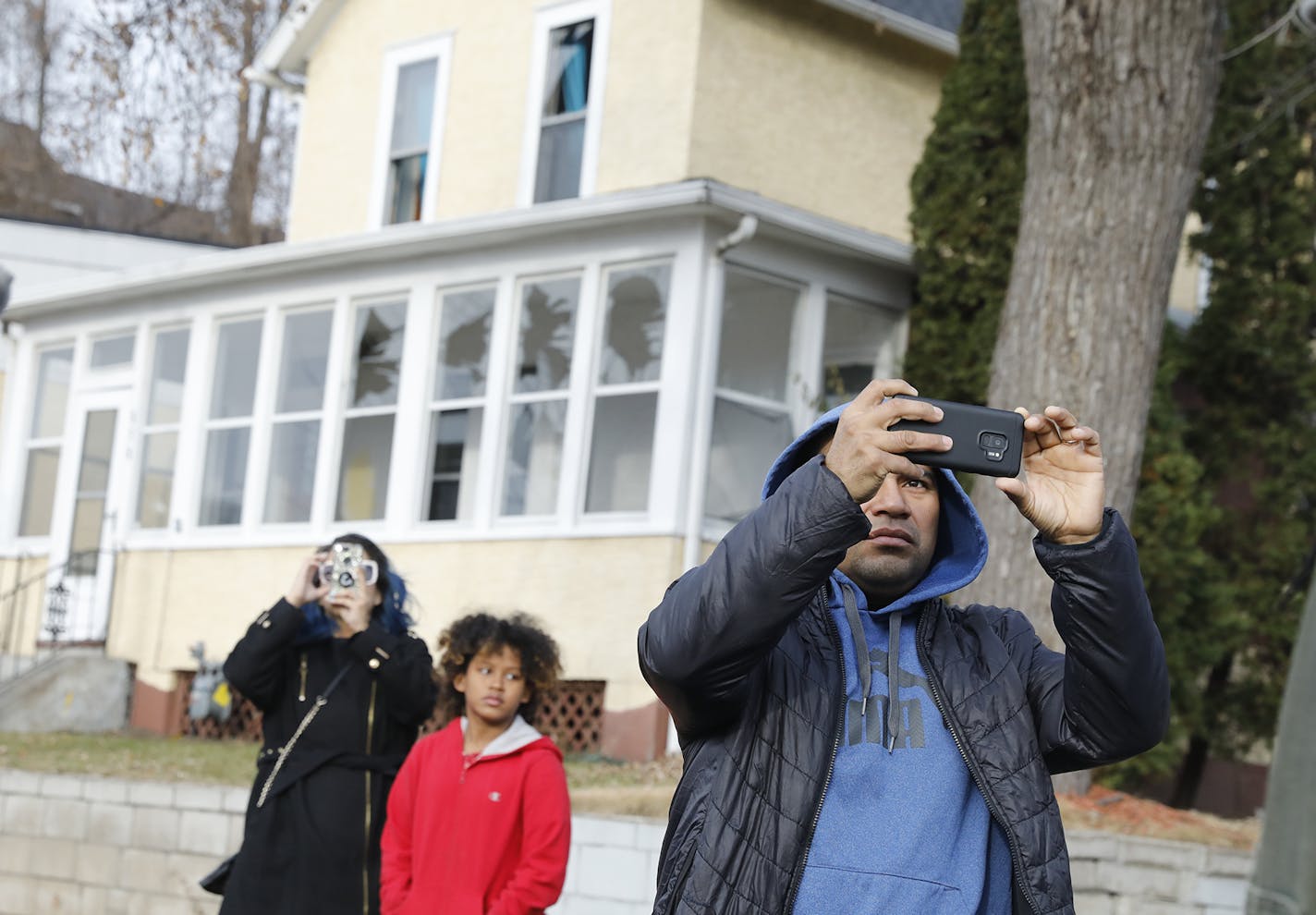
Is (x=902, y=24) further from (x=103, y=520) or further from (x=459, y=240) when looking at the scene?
(x=103, y=520)

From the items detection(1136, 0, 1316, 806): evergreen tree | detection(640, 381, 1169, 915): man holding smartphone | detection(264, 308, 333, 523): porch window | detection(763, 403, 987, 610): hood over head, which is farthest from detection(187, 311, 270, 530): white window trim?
detection(640, 381, 1169, 915): man holding smartphone

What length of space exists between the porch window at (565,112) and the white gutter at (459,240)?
50.5 inches

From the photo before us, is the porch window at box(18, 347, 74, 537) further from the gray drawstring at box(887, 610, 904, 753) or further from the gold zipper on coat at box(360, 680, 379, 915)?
the gray drawstring at box(887, 610, 904, 753)

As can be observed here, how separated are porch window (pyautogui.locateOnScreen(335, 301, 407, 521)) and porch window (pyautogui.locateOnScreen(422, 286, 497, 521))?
492mm

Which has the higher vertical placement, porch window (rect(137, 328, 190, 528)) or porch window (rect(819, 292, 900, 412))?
porch window (rect(819, 292, 900, 412))

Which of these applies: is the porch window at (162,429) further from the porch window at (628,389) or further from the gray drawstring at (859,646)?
the gray drawstring at (859,646)

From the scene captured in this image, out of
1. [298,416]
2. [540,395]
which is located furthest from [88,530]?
[540,395]

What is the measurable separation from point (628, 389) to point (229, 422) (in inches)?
179

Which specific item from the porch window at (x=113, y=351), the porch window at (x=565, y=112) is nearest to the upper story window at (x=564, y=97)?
the porch window at (x=565, y=112)

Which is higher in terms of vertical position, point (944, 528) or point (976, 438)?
point (976, 438)

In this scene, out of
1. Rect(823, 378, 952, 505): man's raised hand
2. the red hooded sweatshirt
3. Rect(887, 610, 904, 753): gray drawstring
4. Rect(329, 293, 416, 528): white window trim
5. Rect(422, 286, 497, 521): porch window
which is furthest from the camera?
Rect(329, 293, 416, 528): white window trim

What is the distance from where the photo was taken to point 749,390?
13.7 metres

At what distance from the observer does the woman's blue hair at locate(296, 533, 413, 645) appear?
5.77 metres

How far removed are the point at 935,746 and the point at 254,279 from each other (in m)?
13.7
